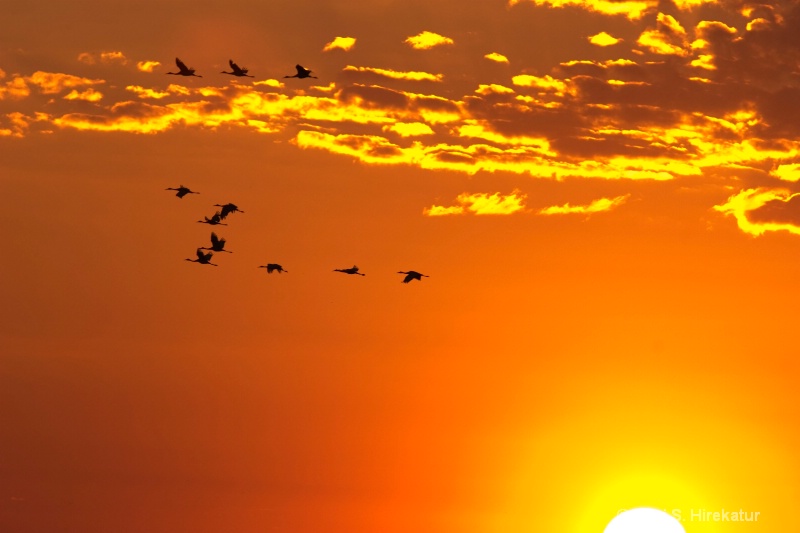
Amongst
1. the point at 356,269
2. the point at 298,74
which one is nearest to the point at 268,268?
the point at 356,269

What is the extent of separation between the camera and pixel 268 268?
16812 cm

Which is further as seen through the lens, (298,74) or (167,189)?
(167,189)

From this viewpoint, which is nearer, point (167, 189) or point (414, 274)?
point (414, 274)

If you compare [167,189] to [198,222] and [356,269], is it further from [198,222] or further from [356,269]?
[356,269]

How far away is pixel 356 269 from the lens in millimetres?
165750

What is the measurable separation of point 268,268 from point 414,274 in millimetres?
19678

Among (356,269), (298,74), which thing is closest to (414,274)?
(356,269)

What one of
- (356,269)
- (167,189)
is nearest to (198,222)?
(167,189)

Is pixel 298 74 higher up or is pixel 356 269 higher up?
pixel 298 74

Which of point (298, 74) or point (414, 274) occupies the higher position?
point (298, 74)

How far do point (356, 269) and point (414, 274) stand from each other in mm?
11298

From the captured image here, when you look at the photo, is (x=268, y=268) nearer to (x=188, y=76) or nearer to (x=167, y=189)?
(x=167, y=189)

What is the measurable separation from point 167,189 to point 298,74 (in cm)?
2185

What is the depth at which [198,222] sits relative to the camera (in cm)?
16200
